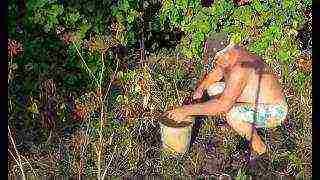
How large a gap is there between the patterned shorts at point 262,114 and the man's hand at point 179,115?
0.28 m

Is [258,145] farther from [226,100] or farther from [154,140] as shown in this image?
[154,140]

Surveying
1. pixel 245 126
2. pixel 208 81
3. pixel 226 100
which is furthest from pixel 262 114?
pixel 208 81

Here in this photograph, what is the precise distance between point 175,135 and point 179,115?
0.44 feet

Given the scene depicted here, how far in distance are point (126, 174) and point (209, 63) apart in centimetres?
90

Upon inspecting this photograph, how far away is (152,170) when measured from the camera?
5.76 m

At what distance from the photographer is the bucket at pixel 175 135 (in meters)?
5.73

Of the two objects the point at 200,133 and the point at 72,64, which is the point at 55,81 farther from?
the point at 200,133

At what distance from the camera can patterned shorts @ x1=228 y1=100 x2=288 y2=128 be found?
18.8ft

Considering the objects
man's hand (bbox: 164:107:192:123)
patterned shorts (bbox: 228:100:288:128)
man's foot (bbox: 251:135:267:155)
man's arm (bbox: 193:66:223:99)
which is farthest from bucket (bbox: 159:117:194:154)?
man's foot (bbox: 251:135:267:155)

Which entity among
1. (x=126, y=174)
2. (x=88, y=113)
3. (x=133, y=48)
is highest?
(x=133, y=48)

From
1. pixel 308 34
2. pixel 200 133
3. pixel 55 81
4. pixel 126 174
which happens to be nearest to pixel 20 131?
pixel 55 81

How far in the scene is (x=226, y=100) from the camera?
5754mm

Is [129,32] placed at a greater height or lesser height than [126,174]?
greater

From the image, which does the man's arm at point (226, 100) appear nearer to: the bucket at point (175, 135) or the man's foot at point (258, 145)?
the bucket at point (175, 135)
